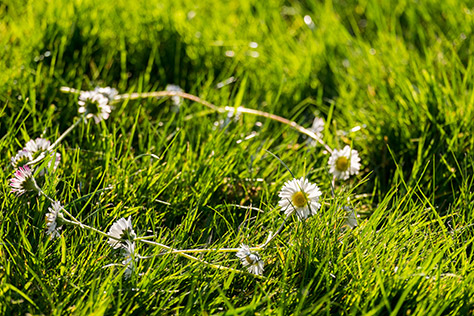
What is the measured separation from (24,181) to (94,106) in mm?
Result: 478

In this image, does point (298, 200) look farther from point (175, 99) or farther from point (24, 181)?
point (175, 99)

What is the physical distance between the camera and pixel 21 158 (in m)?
1.65

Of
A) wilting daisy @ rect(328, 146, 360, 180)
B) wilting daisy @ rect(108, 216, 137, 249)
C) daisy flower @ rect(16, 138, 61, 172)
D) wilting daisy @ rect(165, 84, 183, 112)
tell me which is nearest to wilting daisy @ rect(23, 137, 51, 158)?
daisy flower @ rect(16, 138, 61, 172)

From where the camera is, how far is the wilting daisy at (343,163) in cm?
178

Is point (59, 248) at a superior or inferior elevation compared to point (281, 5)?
inferior

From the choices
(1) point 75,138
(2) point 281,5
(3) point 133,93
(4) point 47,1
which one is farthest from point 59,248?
(2) point 281,5

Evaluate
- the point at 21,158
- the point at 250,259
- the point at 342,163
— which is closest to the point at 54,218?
the point at 21,158

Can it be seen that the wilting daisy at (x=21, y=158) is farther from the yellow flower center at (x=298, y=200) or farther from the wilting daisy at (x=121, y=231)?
the yellow flower center at (x=298, y=200)

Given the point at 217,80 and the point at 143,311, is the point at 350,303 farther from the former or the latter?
the point at 217,80

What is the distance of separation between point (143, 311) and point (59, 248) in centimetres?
29

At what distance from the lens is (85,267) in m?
1.42

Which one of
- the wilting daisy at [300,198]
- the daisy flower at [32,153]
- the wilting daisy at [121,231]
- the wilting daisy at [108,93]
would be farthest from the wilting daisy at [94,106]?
the wilting daisy at [300,198]

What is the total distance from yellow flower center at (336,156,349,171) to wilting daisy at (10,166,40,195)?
908 mm

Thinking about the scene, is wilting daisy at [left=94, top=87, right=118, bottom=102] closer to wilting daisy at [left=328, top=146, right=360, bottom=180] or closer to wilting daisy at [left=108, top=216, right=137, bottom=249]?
wilting daisy at [left=108, top=216, right=137, bottom=249]
